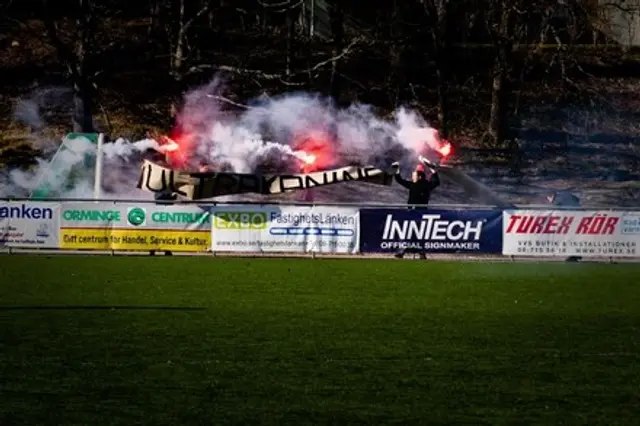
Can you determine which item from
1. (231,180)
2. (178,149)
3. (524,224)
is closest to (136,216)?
(231,180)

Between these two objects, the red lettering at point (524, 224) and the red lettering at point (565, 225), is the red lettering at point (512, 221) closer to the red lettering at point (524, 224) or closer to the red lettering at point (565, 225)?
the red lettering at point (524, 224)

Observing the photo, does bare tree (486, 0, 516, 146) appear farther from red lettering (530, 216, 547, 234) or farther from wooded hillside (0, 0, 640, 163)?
red lettering (530, 216, 547, 234)

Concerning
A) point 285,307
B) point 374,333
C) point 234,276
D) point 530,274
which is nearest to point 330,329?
point 374,333

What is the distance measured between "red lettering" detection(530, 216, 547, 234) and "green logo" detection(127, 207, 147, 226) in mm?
8461

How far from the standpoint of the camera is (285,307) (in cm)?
1806

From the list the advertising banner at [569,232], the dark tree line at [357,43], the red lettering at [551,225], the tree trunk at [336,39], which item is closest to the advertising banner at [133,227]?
the advertising banner at [569,232]

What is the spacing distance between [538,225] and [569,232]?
71cm

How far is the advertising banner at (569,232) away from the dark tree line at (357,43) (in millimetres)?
16780

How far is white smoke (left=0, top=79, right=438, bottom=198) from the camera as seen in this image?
3788cm

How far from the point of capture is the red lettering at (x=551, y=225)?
1158 inches

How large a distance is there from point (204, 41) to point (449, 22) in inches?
363

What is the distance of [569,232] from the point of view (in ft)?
96.8

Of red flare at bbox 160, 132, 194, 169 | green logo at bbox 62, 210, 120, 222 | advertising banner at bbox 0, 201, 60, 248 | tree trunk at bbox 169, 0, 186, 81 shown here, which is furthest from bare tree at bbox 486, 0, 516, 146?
advertising banner at bbox 0, 201, 60, 248

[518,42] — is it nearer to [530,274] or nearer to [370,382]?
[530,274]
